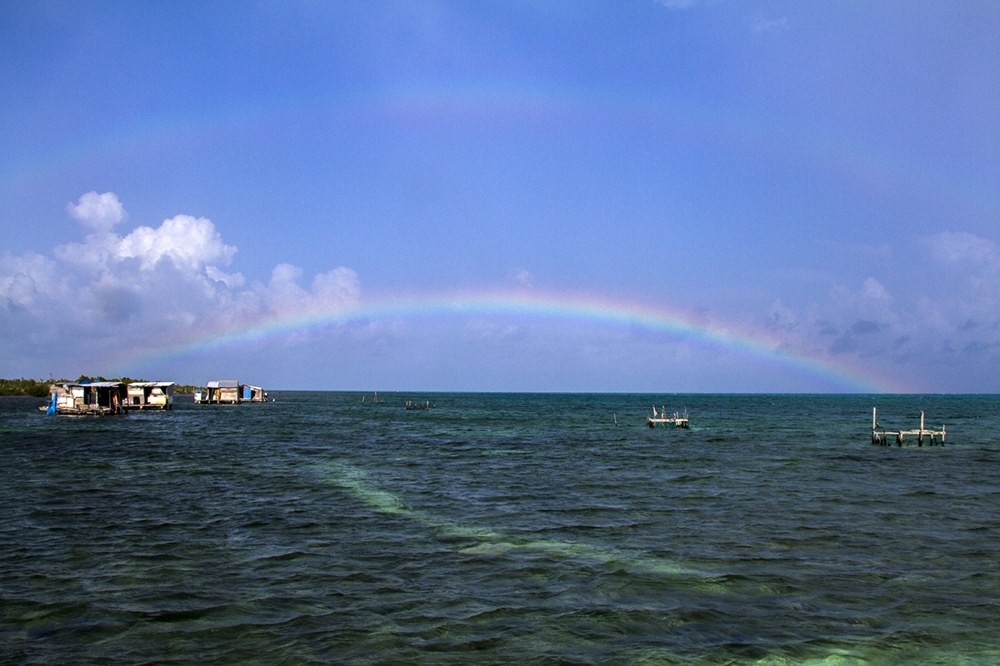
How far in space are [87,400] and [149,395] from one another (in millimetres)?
18546

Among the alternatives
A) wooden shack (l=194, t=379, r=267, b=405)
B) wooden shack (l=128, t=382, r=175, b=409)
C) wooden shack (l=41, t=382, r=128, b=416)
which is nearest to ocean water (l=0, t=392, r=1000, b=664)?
wooden shack (l=41, t=382, r=128, b=416)

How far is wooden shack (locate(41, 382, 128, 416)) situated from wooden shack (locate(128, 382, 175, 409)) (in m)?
12.0

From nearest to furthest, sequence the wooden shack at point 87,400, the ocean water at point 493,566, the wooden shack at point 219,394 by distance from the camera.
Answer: the ocean water at point 493,566, the wooden shack at point 87,400, the wooden shack at point 219,394

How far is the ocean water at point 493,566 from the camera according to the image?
1250 cm

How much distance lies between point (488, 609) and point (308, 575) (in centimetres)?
474

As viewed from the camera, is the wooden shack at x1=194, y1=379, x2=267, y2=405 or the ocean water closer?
the ocean water

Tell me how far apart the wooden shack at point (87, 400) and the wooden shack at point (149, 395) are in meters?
12.0

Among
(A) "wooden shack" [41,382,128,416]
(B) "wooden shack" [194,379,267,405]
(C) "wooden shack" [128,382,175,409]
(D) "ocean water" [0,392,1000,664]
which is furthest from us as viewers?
(B) "wooden shack" [194,379,267,405]

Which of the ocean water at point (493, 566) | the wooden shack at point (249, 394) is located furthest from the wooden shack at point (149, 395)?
the ocean water at point (493, 566)

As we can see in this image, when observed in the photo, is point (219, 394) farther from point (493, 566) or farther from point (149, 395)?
point (493, 566)

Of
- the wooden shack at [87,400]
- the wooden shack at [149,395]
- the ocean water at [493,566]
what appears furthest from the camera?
the wooden shack at [149,395]

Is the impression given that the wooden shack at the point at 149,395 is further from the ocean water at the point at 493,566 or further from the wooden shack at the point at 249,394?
the ocean water at the point at 493,566

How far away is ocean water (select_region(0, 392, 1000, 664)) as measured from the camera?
492 inches

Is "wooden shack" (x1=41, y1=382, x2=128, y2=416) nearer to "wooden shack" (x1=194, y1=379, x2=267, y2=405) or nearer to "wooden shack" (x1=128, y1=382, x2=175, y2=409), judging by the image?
"wooden shack" (x1=128, y1=382, x2=175, y2=409)
